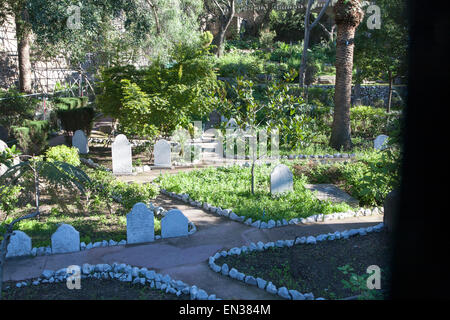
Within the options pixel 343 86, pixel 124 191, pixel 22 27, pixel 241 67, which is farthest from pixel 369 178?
pixel 241 67

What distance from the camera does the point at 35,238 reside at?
6457 millimetres

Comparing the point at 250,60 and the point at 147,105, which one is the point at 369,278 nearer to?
the point at 147,105

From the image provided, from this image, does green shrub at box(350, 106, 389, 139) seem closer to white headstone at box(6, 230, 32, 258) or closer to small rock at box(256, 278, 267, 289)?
small rock at box(256, 278, 267, 289)

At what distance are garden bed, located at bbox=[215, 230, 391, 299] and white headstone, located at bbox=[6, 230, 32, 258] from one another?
2.74 m

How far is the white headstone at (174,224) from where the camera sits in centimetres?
661

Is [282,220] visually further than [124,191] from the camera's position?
No

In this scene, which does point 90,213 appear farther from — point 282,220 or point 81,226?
point 282,220

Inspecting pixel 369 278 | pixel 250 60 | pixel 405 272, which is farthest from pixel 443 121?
pixel 250 60

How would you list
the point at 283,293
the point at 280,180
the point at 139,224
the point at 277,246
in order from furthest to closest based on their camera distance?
the point at 280,180 < the point at 139,224 < the point at 277,246 < the point at 283,293

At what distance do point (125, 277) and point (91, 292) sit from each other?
48cm

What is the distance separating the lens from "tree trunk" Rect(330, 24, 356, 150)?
12438mm

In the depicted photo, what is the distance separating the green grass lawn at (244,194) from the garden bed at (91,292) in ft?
9.37

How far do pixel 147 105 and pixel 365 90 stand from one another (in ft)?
54.8

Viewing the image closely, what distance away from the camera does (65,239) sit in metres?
6.03
